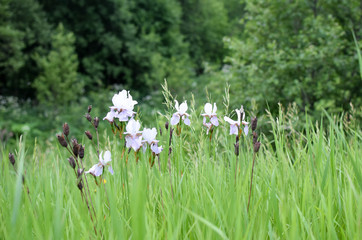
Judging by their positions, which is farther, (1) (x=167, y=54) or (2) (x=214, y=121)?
(1) (x=167, y=54)

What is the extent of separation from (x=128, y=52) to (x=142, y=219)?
1423cm

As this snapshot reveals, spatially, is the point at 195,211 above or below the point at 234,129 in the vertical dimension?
below

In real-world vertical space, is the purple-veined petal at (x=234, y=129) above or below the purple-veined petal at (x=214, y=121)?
below

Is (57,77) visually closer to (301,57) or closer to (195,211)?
(301,57)

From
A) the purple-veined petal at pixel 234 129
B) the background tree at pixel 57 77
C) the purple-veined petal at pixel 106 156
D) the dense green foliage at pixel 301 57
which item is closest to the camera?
the purple-veined petal at pixel 106 156

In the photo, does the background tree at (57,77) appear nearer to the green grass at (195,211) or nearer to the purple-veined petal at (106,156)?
the green grass at (195,211)

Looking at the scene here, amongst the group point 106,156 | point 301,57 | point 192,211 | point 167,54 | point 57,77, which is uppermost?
point 167,54

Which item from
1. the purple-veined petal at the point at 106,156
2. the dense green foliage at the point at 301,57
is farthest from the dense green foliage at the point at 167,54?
the purple-veined petal at the point at 106,156

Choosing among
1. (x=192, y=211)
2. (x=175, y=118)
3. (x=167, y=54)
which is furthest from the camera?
(x=167, y=54)

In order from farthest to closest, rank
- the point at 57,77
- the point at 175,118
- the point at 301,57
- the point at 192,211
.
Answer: the point at 57,77 → the point at 301,57 → the point at 175,118 → the point at 192,211

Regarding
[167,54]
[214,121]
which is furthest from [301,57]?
[167,54]

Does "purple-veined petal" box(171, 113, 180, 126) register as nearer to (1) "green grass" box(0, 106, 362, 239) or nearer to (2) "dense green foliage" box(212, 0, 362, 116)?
(1) "green grass" box(0, 106, 362, 239)

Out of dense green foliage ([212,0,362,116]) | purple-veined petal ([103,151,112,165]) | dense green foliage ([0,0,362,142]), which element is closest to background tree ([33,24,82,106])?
dense green foliage ([0,0,362,142])

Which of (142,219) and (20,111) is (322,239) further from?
(20,111)
